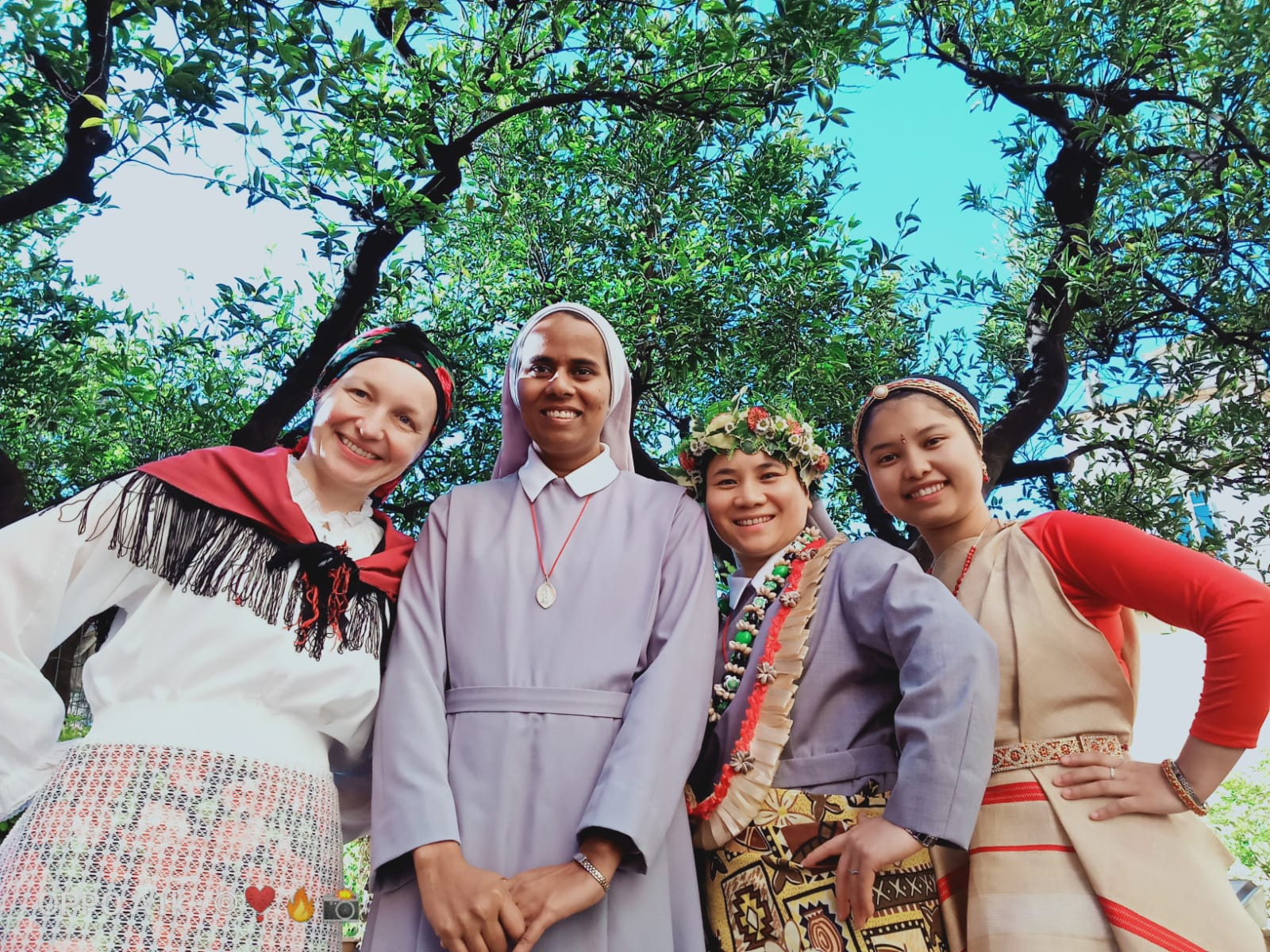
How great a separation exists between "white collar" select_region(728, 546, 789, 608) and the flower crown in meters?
0.29

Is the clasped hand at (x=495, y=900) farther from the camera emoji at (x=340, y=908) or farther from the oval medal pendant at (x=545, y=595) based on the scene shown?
the oval medal pendant at (x=545, y=595)

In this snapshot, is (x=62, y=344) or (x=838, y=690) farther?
(x=62, y=344)

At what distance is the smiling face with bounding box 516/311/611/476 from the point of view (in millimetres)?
2504

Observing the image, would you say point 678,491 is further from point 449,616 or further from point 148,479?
point 148,479

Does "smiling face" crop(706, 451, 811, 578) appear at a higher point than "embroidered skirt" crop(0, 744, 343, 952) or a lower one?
higher

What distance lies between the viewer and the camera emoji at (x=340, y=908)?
204 cm

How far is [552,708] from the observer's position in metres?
2.14

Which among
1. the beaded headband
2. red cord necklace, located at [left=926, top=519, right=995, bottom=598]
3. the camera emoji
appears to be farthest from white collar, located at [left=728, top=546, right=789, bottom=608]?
the camera emoji

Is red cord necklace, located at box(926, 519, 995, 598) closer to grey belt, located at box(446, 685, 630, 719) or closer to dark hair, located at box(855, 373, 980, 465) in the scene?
dark hair, located at box(855, 373, 980, 465)

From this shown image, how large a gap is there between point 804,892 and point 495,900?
2.31 feet

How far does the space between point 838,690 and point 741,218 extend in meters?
4.34

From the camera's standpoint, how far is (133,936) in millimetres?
1813

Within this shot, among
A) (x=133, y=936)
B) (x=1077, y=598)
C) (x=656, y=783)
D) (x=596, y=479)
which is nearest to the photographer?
(x=133, y=936)

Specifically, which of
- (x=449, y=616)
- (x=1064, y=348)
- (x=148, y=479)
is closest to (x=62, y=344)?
(x=148, y=479)
